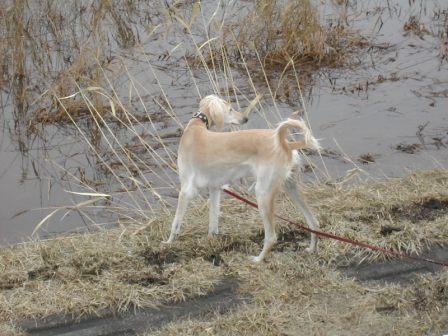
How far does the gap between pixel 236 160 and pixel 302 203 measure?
1.73 feet

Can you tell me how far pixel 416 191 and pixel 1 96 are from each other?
5465 millimetres

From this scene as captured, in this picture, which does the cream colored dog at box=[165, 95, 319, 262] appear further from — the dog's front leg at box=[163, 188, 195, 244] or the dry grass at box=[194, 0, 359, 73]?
the dry grass at box=[194, 0, 359, 73]

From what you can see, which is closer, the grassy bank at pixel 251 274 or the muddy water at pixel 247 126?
the grassy bank at pixel 251 274

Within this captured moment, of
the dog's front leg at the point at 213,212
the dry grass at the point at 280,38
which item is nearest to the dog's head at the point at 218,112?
the dog's front leg at the point at 213,212

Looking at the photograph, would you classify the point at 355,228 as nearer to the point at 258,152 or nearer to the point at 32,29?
the point at 258,152

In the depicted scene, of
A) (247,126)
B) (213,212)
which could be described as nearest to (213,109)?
(213,212)

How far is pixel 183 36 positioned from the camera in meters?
11.0

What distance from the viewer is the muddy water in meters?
7.73

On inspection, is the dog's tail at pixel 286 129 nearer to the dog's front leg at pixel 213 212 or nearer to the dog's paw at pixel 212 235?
the dog's front leg at pixel 213 212

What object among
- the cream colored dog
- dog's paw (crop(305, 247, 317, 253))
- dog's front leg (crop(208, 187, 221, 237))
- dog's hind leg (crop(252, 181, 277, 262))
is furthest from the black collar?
dog's paw (crop(305, 247, 317, 253))

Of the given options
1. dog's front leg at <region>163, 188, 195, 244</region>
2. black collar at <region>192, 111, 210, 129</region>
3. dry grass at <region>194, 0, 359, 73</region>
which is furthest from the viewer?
dry grass at <region>194, 0, 359, 73</region>

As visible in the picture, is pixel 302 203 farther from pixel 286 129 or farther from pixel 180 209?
pixel 180 209

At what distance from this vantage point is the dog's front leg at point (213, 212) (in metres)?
5.68

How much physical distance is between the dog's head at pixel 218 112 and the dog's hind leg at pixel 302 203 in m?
0.76
